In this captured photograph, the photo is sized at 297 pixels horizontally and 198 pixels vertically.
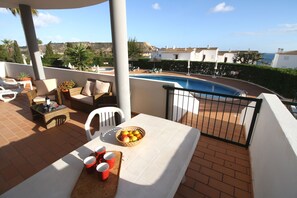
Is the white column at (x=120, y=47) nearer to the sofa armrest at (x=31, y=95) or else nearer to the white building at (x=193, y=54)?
the sofa armrest at (x=31, y=95)

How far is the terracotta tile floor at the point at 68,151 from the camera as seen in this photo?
1855 millimetres

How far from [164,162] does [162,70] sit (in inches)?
603

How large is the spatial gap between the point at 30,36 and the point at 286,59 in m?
26.9

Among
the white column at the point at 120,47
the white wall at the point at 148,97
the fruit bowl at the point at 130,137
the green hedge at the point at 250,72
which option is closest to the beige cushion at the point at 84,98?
the white wall at the point at 148,97

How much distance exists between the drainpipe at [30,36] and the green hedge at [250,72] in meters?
10.1

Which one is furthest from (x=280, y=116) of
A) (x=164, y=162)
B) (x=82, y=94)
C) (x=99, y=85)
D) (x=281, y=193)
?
(x=82, y=94)

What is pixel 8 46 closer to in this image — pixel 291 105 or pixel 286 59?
pixel 291 105

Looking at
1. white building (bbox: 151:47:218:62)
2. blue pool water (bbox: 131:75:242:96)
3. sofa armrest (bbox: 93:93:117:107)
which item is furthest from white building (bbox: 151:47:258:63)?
sofa armrest (bbox: 93:93:117:107)

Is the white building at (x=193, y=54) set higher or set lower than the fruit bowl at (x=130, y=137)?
higher

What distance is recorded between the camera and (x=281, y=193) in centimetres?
104

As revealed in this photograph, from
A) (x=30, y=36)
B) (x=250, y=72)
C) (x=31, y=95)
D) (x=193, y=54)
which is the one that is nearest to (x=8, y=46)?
(x=30, y=36)

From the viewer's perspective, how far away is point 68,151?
251cm

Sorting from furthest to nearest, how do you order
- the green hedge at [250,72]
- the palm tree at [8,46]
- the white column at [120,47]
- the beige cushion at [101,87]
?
the palm tree at [8,46] → the green hedge at [250,72] → the beige cushion at [101,87] → the white column at [120,47]

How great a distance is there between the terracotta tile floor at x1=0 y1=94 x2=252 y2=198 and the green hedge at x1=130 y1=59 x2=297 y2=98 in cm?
633
